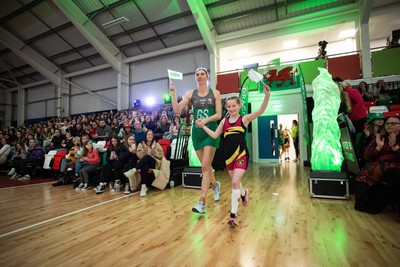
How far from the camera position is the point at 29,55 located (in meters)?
12.6

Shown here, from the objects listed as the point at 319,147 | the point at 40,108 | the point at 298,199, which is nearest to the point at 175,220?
the point at 298,199

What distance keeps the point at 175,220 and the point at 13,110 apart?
72.8 ft

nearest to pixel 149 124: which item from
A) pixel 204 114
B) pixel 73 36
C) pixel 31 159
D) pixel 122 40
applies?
pixel 31 159

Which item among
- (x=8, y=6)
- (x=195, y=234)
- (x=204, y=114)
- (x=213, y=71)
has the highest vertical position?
(x=8, y=6)

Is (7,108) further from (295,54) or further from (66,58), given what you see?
(295,54)

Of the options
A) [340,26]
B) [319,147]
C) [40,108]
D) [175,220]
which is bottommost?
[175,220]

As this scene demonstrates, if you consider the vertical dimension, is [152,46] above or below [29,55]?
below

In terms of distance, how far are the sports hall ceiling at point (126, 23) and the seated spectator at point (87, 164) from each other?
674 cm

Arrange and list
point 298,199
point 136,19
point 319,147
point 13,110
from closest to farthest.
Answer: point 298,199 → point 319,147 → point 136,19 → point 13,110

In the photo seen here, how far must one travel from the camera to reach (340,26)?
8508mm

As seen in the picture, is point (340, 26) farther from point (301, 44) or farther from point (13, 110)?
point (13, 110)

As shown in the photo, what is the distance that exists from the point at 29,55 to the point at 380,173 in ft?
56.6

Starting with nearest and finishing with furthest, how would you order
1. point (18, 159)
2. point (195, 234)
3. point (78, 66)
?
point (195, 234), point (18, 159), point (78, 66)

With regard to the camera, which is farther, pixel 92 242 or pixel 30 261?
pixel 92 242
